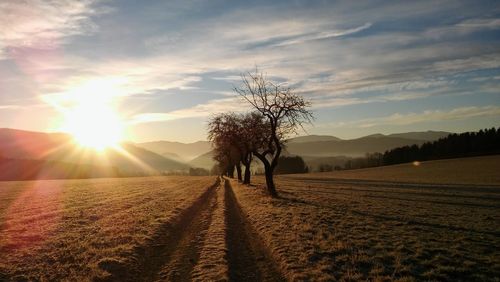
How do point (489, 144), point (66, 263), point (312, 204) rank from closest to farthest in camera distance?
point (66, 263)
point (312, 204)
point (489, 144)

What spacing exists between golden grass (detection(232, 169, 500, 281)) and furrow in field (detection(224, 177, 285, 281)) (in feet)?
1.34

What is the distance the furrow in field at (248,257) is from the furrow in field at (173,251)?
1.41 m

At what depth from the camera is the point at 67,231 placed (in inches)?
809

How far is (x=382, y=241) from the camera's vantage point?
16.8 metres

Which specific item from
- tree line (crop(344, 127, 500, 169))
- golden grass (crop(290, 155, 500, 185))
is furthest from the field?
tree line (crop(344, 127, 500, 169))

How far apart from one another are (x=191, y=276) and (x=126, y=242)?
6.18 meters

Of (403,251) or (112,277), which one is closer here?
(112,277)

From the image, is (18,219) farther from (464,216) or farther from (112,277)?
(464,216)

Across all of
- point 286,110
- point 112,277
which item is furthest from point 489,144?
point 112,277

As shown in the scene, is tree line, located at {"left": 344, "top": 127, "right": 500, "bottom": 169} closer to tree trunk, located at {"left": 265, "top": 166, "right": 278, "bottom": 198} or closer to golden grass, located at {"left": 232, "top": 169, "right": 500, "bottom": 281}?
tree trunk, located at {"left": 265, "top": 166, "right": 278, "bottom": 198}

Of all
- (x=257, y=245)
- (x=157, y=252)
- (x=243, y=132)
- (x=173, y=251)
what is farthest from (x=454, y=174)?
(x=157, y=252)

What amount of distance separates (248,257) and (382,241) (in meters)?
5.67

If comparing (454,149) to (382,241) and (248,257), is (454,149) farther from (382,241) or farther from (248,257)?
(248,257)

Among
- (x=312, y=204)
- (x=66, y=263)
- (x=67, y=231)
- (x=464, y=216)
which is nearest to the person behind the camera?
(x=66, y=263)
